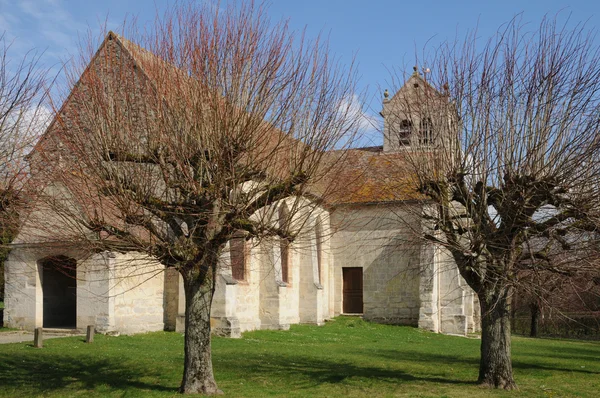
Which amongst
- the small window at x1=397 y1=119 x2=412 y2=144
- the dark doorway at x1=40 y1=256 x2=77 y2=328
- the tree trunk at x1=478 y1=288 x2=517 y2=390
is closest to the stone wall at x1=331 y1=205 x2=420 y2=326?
the dark doorway at x1=40 y1=256 x2=77 y2=328

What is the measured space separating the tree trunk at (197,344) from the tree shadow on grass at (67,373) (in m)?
0.57

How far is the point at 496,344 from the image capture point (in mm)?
11578

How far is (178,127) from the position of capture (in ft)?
31.6

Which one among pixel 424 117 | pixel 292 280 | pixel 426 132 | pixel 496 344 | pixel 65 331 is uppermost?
pixel 424 117

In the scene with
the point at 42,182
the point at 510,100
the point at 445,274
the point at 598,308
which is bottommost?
the point at 598,308

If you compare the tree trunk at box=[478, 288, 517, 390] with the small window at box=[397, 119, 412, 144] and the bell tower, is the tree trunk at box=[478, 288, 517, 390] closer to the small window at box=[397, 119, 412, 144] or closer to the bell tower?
the bell tower

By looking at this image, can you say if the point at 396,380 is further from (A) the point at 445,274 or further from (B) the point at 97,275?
(A) the point at 445,274

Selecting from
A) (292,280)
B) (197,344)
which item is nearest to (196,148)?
(197,344)

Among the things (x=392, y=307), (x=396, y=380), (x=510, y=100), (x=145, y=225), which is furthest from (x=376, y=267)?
(x=145, y=225)

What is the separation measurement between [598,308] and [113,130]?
102 feet

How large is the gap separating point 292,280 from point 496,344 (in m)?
13.1

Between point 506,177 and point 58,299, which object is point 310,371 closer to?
point 506,177

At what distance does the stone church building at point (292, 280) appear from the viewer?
44.0ft

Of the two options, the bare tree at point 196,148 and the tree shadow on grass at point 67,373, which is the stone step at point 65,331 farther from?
the bare tree at point 196,148
